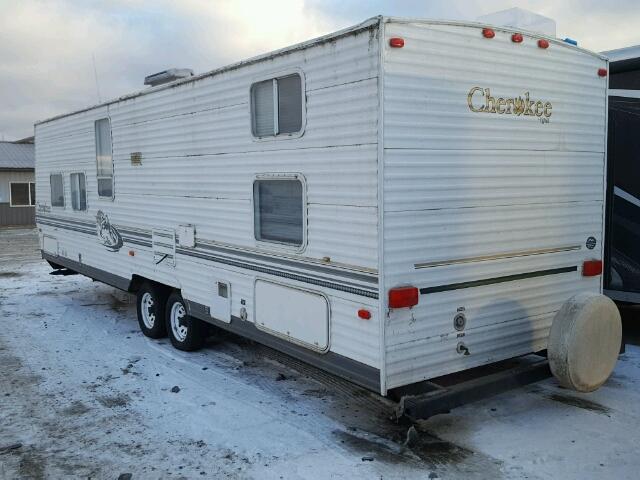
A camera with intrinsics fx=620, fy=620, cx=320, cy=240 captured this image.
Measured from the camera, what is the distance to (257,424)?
5.24m

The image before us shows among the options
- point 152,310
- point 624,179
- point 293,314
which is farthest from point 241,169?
point 624,179

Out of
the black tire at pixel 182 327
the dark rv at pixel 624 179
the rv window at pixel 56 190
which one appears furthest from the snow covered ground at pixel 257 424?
the rv window at pixel 56 190

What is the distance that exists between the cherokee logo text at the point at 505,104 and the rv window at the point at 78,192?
Result: 21.6ft

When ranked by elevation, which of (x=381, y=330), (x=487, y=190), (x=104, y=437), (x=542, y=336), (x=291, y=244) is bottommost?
(x=104, y=437)

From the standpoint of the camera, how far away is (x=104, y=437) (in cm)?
505

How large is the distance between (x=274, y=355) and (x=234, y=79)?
10.4ft

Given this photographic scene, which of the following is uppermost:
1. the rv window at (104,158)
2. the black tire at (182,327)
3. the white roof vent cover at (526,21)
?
the white roof vent cover at (526,21)

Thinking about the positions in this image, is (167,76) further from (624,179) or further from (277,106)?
(624,179)

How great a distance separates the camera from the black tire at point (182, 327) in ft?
23.8

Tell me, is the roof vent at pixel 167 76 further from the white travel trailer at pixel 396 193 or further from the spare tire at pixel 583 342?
the spare tire at pixel 583 342

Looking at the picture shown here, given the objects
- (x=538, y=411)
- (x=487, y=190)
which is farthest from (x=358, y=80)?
(x=538, y=411)

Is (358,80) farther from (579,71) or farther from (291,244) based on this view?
(579,71)

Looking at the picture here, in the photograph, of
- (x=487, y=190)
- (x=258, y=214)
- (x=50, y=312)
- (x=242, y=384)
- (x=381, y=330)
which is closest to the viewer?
(x=381, y=330)

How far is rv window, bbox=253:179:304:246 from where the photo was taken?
17.0 feet
